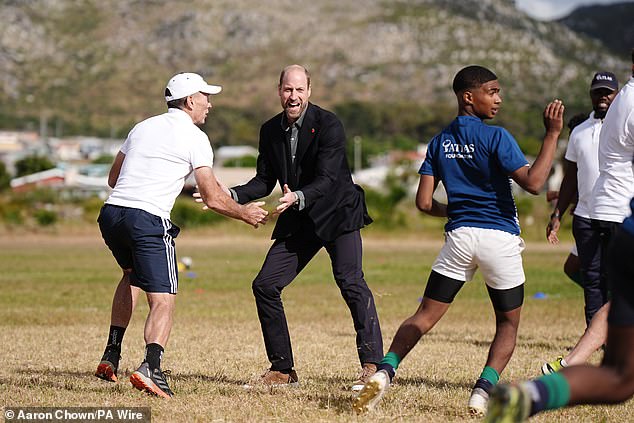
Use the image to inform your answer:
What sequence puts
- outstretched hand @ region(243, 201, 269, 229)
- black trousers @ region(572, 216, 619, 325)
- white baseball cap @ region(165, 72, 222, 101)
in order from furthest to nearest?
black trousers @ region(572, 216, 619, 325) < outstretched hand @ region(243, 201, 269, 229) < white baseball cap @ region(165, 72, 222, 101)

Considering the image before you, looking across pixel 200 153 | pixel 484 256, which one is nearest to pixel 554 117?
pixel 484 256

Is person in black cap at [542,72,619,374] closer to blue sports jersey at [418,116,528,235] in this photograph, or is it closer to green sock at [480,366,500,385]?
green sock at [480,366,500,385]

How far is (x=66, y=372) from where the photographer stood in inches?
385

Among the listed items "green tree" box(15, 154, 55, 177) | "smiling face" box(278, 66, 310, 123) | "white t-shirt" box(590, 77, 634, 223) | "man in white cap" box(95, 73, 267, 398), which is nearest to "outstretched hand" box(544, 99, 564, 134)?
"white t-shirt" box(590, 77, 634, 223)

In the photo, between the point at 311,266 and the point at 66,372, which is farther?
the point at 311,266

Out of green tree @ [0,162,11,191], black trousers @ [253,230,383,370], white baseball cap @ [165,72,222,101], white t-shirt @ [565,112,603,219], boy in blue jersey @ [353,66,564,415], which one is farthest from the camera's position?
green tree @ [0,162,11,191]

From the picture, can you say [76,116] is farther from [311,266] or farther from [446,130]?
[446,130]

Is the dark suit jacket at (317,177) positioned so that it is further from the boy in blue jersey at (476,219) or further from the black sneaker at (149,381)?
the black sneaker at (149,381)

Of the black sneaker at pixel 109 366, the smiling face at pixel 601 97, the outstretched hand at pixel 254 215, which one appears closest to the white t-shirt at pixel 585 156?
the smiling face at pixel 601 97

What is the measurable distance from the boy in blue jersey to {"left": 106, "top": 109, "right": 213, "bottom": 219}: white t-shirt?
1817 mm

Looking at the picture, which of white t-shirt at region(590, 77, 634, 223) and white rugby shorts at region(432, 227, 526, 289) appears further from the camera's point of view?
white t-shirt at region(590, 77, 634, 223)

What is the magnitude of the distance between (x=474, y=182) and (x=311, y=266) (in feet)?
77.2

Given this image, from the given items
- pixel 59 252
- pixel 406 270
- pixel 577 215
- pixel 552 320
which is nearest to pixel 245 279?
pixel 406 270

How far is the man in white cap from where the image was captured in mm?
8234
